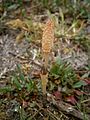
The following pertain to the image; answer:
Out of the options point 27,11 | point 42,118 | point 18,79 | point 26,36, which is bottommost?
point 42,118

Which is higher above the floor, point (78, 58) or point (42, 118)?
point (78, 58)

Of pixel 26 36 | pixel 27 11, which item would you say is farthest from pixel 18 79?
pixel 27 11

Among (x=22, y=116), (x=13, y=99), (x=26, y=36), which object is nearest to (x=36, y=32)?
(x=26, y=36)

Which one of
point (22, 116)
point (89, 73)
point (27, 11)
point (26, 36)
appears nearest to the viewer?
point (22, 116)

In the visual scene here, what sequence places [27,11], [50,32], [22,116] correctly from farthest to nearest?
1. [27,11]
2. [22,116]
3. [50,32]

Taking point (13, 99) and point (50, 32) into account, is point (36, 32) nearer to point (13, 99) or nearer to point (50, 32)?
point (13, 99)

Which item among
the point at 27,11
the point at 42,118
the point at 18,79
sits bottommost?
the point at 42,118

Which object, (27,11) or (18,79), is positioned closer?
(18,79)

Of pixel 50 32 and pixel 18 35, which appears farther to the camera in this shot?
pixel 18 35

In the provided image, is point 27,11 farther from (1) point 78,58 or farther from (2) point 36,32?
(1) point 78,58
